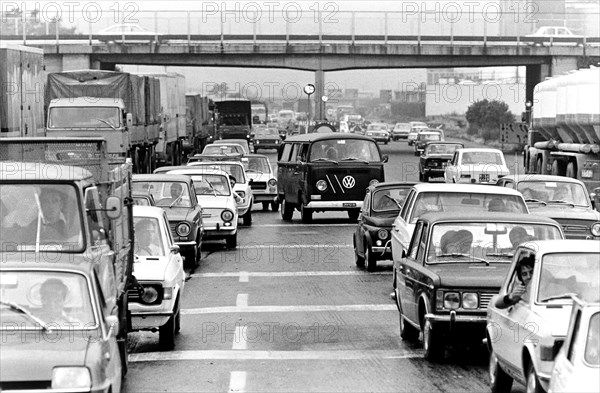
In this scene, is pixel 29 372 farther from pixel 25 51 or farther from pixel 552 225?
pixel 25 51

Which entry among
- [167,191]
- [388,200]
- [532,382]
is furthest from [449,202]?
→ [532,382]

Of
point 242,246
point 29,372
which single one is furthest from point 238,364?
point 242,246

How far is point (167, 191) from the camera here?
2336 centimetres

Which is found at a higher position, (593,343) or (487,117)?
(593,343)

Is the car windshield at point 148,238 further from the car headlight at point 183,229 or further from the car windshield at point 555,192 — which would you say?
the car windshield at point 555,192

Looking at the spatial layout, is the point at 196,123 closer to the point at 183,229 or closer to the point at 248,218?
the point at 248,218

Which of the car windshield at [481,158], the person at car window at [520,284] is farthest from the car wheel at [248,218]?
the person at car window at [520,284]

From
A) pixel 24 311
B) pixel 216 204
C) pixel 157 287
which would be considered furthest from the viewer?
pixel 216 204

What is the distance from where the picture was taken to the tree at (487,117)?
106 metres

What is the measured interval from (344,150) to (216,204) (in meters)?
7.64

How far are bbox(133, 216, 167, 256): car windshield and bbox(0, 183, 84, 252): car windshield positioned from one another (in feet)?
14.8

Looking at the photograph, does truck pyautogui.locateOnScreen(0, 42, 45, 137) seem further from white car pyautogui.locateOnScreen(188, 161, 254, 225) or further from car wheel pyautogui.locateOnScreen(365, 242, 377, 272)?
car wheel pyautogui.locateOnScreen(365, 242, 377, 272)

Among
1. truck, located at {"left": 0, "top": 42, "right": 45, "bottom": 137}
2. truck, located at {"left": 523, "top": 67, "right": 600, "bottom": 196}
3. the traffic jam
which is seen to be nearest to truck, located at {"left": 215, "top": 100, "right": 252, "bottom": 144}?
truck, located at {"left": 523, "top": 67, "right": 600, "bottom": 196}

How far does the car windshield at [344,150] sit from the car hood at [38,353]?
76.7 feet
